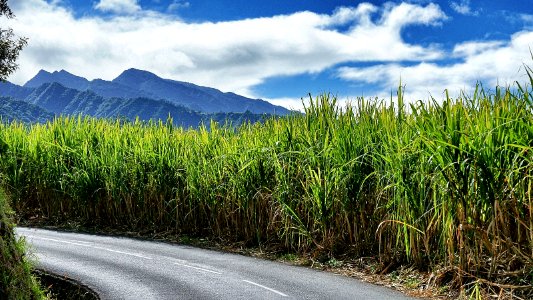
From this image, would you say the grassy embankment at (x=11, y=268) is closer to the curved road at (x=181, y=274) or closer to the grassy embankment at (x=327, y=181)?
the curved road at (x=181, y=274)

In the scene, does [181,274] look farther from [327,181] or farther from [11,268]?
[11,268]

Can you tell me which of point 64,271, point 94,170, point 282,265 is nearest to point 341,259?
point 282,265

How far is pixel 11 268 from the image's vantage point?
18.6 ft

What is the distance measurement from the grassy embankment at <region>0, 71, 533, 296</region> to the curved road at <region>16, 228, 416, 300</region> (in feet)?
3.71

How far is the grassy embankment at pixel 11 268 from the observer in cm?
550

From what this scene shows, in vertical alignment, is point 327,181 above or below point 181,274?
above

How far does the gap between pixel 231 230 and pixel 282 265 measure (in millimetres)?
2959

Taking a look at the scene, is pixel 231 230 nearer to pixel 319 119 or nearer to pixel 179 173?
pixel 179 173

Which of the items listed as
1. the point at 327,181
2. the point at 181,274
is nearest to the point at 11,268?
the point at 181,274

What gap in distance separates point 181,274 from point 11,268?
6381 mm

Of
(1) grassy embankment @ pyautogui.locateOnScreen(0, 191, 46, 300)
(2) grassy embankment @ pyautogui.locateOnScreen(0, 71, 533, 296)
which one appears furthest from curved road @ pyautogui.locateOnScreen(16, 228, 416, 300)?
(1) grassy embankment @ pyautogui.locateOnScreen(0, 191, 46, 300)

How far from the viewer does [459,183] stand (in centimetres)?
973

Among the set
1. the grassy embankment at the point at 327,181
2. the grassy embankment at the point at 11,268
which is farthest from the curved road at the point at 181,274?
the grassy embankment at the point at 11,268

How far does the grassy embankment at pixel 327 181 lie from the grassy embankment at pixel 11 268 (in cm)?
627
